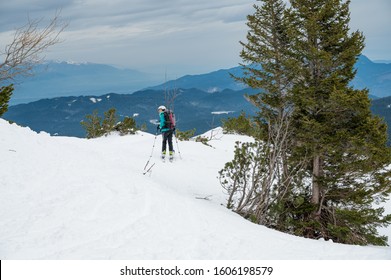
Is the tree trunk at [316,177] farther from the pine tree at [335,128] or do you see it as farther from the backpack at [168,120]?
the backpack at [168,120]

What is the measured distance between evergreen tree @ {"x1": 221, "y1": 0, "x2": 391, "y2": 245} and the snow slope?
3.15m

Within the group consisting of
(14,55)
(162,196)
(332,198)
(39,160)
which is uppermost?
(14,55)

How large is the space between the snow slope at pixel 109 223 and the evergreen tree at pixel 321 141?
124 inches

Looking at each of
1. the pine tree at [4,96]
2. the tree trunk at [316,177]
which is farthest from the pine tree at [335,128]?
the pine tree at [4,96]

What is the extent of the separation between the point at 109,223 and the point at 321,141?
7238mm

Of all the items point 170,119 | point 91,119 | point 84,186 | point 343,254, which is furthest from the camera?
point 91,119

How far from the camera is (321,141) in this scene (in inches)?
434

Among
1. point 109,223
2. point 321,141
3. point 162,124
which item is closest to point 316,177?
point 321,141

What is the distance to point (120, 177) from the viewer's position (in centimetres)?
980

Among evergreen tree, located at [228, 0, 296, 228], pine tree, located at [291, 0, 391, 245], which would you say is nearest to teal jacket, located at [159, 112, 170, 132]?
evergreen tree, located at [228, 0, 296, 228]

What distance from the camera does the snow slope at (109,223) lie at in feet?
20.3

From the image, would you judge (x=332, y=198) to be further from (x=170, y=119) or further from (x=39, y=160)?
(x=39, y=160)
